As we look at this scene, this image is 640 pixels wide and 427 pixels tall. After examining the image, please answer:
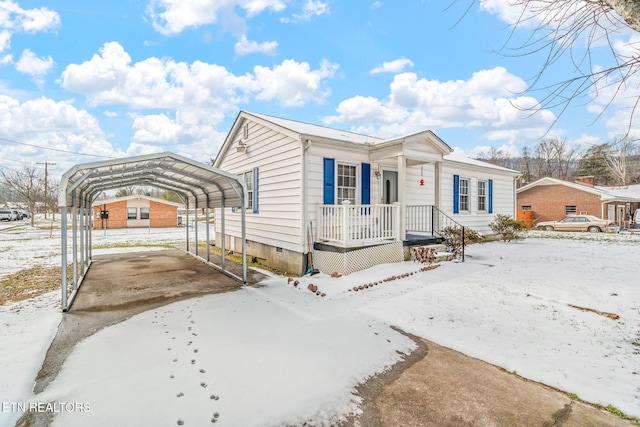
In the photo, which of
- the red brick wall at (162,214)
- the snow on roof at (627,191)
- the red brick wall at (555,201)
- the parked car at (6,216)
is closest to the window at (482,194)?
the red brick wall at (555,201)

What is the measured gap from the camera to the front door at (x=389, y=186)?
970 cm

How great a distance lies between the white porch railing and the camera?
7.37 meters

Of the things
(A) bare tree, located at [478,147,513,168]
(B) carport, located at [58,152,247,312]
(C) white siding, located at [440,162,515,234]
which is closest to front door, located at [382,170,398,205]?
(C) white siding, located at [440,162,515,234]

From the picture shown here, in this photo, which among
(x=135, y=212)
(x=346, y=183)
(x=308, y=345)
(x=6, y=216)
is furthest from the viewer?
(x=6, y=216)

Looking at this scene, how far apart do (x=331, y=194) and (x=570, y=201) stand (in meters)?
25.7

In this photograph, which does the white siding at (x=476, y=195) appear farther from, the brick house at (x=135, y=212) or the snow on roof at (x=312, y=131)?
the brick house at (x=135, y=212)

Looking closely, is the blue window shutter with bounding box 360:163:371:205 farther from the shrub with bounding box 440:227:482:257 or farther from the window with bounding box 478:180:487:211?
the window with bounding box 478:180:487:211

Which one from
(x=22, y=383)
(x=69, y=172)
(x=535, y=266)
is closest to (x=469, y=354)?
(x=22, y=383)

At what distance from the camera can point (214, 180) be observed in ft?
25.9

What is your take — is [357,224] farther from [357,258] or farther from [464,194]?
[464,194]

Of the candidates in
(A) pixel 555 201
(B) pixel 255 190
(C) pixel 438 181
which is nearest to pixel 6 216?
(B) pixel 255 190

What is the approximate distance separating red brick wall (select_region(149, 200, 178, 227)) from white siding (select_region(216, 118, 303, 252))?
20704mm

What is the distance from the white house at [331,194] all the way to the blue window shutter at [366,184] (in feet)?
0.10

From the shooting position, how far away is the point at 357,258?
7.48 meters
